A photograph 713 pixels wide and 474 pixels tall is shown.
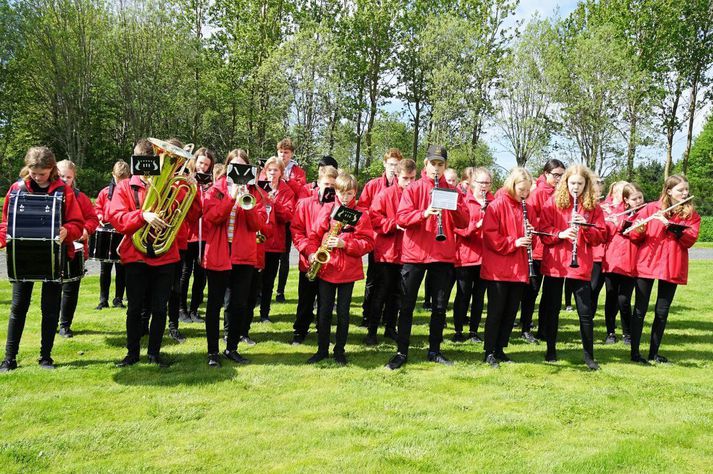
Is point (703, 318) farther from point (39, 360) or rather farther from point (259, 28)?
point (259, 28)

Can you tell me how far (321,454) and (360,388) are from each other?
149 cm

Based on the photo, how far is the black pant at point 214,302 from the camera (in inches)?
234

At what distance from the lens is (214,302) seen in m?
5.98

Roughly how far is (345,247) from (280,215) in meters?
1.91

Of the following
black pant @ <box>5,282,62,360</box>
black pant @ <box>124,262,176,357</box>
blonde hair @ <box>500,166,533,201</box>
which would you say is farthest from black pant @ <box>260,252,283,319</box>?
blonde hair @ <box>500,166,533,201</box>

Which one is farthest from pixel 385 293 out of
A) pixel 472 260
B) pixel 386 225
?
pixel 472 260

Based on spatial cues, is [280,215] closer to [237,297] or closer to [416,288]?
[237,297]

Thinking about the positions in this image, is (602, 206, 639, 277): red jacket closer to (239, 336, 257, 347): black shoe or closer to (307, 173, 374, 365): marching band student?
(307, 173, 374, 365): marching band student

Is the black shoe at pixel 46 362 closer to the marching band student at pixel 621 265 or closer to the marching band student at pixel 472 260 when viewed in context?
the marching band student at pixel 472 260

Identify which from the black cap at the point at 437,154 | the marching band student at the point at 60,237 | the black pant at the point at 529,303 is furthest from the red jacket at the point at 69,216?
the black pant at the point at 529,303

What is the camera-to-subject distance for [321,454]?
13.1 feet

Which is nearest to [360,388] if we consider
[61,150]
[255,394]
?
[255,394]

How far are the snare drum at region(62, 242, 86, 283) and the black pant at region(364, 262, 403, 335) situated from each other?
3604 millimetres

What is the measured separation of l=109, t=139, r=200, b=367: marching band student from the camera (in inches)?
218
